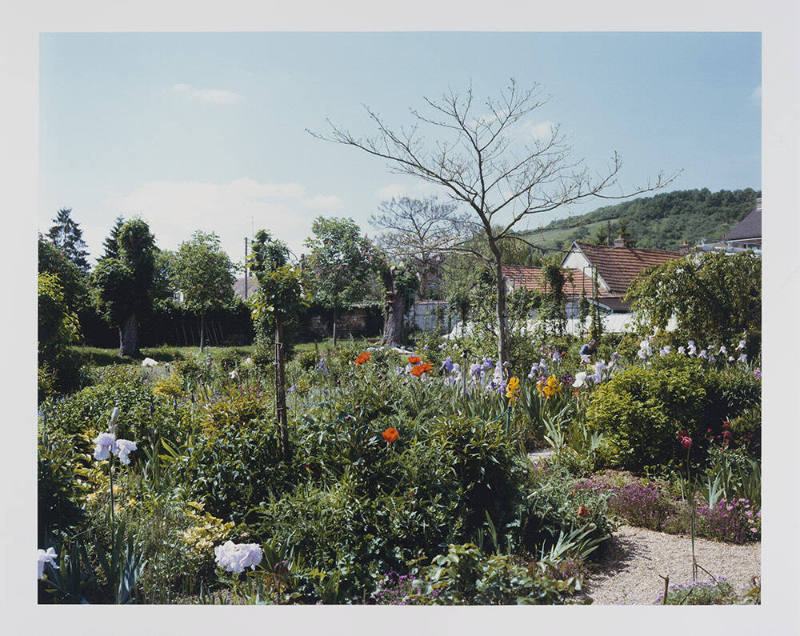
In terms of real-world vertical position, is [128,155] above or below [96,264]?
above

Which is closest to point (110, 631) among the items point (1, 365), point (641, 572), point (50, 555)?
point (50, 555)

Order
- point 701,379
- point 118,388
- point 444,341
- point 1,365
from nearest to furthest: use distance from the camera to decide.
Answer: point 1,365, point 701,379, point 118,388, point 444,341

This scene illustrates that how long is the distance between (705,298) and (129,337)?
4.44 meters

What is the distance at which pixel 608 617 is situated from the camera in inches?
97.3

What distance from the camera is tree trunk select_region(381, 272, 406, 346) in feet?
18.3

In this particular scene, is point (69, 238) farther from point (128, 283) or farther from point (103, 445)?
point (103, 445)

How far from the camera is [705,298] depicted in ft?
13.4

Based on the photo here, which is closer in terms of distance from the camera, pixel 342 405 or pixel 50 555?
pixel 50 555

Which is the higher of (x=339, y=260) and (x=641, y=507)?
(x=339, y=260)

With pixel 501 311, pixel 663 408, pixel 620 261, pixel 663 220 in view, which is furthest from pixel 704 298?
pixel 501 311

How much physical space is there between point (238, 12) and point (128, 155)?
1015 millimetres

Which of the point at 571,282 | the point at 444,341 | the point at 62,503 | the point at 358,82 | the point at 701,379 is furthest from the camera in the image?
the point at 444,341

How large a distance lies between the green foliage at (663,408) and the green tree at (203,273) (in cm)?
277

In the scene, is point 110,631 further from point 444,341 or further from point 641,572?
→ point 444,341
